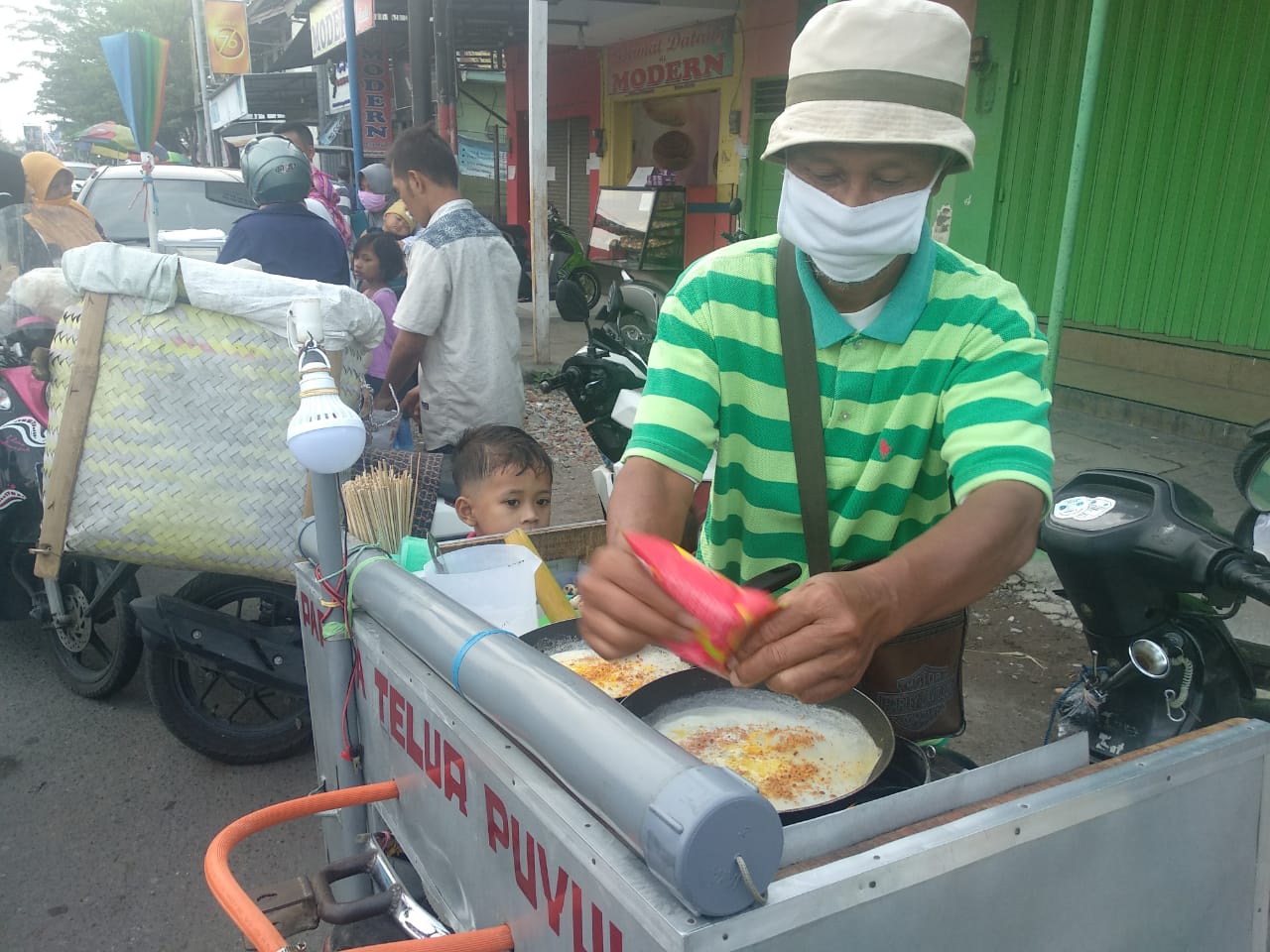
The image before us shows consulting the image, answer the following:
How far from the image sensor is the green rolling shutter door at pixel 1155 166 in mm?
5559

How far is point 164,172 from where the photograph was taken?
7.93 m

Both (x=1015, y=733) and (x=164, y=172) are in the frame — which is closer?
(x=1015, y=733)

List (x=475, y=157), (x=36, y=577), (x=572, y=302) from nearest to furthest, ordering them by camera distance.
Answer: (x=36, y=577) < (x=572, y=302) < (x=475, y=157)

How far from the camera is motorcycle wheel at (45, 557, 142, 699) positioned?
12.0ft

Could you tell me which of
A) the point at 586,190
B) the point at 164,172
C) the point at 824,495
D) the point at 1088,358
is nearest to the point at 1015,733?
the point at 824,495

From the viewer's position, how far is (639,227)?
11.0 m

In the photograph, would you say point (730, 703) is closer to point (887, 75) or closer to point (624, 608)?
point (624, 608)

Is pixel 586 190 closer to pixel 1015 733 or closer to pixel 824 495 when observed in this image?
pixel 1015 733

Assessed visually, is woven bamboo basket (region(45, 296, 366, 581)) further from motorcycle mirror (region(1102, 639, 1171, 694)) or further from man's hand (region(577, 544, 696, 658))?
motorcycle mirror (region(1102, 639, 1171, 694))

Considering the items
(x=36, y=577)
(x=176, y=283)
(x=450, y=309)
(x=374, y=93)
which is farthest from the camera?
(x=374, y=93)

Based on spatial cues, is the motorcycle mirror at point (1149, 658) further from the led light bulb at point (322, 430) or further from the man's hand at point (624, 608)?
the led light bulb at point (322, 430)

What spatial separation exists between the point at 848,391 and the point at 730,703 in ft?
1.69

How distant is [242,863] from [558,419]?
528 cm

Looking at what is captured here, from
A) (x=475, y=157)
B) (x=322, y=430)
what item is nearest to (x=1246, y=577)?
(x=322, y=430)
